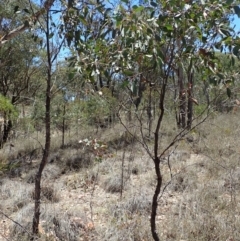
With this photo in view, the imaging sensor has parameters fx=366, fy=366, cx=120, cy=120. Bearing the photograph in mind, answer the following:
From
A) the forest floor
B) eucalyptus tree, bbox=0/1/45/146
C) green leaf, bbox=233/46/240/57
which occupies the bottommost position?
the forest floor

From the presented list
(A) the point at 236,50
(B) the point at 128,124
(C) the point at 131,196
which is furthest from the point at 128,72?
(B) the point at 128,124

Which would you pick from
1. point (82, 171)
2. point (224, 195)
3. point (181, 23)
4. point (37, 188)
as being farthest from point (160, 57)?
point (82, 171)

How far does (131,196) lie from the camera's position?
5727 millimetres

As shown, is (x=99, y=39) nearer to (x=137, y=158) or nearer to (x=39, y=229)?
(x=39, y=229)

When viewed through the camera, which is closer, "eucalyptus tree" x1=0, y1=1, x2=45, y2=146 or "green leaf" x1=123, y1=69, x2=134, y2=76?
"green leaf" x1=123, y1=69, x2=134, y2=76

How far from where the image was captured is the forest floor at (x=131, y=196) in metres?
4.21

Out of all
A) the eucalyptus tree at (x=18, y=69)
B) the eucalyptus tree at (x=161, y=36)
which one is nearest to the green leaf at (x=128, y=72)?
the eucalyptus tree at (x=161, y=36)

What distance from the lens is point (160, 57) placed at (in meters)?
1.88

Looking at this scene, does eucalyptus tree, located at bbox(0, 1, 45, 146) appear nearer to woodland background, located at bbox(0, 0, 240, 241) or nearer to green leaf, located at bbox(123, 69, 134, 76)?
woodland background, located at bbox(0, 0, 240, 241)

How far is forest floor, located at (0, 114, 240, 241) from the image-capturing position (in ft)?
13.8

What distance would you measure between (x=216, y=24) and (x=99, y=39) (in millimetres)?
666

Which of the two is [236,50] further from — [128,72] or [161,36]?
[128,72]

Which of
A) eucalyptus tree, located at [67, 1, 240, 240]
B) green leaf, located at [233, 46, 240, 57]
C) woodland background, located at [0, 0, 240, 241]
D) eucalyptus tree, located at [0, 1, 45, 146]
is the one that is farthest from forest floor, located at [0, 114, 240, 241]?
eucalyptus tree, located at [0, 1, 45, 146]

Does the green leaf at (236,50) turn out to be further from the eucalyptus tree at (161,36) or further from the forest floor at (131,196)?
the forest floor at (131,196)
